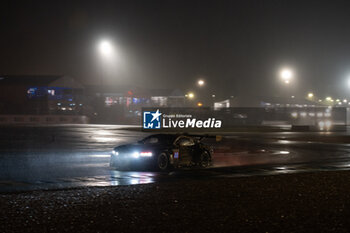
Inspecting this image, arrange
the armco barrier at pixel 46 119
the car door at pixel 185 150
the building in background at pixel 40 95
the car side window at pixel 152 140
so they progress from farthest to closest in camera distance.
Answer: the building in background at pixel 40 95
the armco barrier at pixel 46 119
the car side window at pixel 152 140
the car door at pixel 185 150

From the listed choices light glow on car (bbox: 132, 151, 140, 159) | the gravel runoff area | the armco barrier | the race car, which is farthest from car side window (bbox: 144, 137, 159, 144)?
the armco barrier

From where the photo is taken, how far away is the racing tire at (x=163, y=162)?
55.9 ft

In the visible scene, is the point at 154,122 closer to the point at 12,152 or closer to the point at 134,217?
the point at 12,152

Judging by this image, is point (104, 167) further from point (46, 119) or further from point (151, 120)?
point (46, 119)

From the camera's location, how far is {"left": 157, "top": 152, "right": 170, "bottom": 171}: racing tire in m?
17.0

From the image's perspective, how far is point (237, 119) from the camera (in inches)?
2574

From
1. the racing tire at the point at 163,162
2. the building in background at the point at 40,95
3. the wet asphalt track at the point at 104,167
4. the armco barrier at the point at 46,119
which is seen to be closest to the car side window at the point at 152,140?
the racing tire at the point at 163,162

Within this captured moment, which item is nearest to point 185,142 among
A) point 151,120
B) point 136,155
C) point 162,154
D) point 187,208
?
point 162,154

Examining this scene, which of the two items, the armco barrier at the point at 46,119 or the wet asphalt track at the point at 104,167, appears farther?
the armco barrier at the point at 46,119

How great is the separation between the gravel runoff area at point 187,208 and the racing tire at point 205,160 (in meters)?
5.12

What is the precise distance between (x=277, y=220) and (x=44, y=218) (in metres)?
4.04

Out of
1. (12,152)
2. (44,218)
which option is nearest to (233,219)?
(44,218)

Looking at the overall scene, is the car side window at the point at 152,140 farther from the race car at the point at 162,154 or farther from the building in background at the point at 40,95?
the building in background at the point at 40,95

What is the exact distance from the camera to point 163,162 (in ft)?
56.4
